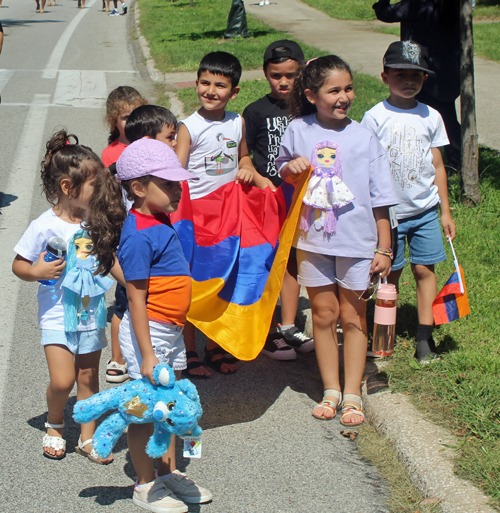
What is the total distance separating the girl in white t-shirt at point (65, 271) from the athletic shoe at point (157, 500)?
13.7 inches

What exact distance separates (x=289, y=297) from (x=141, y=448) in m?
1.90

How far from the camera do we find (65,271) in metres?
3.12

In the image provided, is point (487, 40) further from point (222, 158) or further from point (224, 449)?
point (224, 449)

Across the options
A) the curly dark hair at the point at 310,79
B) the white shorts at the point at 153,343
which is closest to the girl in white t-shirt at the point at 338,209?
the curly dark hair at the point at 310,79

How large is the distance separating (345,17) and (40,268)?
21997 mm

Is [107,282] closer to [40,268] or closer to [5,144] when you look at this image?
[40,268]

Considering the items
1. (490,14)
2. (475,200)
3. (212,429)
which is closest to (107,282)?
(212,429)

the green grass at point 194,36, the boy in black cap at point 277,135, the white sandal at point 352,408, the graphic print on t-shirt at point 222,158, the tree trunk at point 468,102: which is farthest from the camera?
the green grass at point 194,36

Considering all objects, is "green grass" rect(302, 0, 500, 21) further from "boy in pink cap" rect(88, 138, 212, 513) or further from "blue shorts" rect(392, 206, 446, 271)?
"boy in pink cap" rect(88, 138, 212, 513)

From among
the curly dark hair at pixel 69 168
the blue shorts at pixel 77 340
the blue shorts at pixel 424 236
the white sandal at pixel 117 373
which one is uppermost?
the curly dark hair at pixel 69 168

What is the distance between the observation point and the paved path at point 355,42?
10.0 meters

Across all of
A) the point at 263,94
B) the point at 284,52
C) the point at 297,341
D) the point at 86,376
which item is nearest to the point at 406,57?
the point at 284,52

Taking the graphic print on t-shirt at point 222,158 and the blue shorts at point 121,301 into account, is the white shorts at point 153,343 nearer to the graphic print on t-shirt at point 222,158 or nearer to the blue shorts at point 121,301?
the blue shorts at point 121,301

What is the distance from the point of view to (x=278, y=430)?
3.58m
